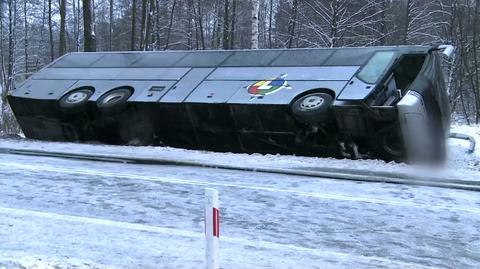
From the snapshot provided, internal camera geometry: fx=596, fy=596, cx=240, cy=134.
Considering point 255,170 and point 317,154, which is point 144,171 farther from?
point 317,154

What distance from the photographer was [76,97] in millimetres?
13727

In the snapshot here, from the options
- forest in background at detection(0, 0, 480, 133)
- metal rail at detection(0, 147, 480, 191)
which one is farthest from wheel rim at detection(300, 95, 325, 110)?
forest in background at detection(0, 0, 480, 133)

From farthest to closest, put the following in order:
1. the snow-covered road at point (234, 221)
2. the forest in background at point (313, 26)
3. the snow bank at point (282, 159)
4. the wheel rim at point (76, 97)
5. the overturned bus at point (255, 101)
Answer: the forest in background at point (313, 26), the wheel rim at point (76, 97), the overturned bus at point (255, 101), the snow bank at point (282, 159), the snow-covered road at point (234, 221)

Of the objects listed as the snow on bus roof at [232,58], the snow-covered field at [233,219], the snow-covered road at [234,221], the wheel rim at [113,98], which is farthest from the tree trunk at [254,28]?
the snow-covered road at [234,221]

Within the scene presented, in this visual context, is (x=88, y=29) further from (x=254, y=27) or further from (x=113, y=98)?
(x=113, y=98)

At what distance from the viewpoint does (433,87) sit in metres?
11.4

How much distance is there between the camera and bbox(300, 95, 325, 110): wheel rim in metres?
11.1

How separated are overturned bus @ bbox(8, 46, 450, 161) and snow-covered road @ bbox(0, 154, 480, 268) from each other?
6.18 feet

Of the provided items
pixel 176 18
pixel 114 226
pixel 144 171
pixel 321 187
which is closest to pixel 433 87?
pixel 321 187

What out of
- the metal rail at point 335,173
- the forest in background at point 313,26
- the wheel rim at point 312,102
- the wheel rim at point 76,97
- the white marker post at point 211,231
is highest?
the white marker post at point 211,231

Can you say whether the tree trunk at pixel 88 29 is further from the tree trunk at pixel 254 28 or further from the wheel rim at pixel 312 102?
the wheel rim at pixel 312 102

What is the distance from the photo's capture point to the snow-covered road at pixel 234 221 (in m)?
5.52

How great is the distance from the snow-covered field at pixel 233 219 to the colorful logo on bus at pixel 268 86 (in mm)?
1705

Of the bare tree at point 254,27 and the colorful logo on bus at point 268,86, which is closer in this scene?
the colorful logo on bus at point 268,86
